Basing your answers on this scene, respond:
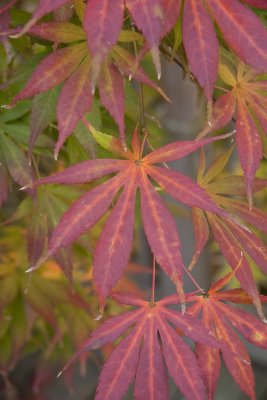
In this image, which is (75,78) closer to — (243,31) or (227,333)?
(243,31)

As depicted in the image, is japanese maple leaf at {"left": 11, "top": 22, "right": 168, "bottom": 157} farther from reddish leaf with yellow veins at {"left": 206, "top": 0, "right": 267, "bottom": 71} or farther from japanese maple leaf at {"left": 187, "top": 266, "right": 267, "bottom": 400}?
japanese maple leaf at {"left": 187, "top": 266, "right": 267, "bottom": 400}

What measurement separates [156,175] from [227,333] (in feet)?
0.64

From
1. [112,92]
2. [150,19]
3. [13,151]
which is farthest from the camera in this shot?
[13,151]

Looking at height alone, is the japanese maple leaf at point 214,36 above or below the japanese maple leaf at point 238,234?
above

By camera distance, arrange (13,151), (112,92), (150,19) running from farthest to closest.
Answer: (13,151), (112,92), (150,19)

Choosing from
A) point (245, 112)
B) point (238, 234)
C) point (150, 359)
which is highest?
point (245, 112)

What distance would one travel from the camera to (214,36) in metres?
0.52

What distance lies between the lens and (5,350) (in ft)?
4.05

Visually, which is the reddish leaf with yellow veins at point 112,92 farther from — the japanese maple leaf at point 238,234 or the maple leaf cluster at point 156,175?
the japanese maple leaf at point 238,234

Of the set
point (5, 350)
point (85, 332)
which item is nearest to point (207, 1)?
point (85, 332)

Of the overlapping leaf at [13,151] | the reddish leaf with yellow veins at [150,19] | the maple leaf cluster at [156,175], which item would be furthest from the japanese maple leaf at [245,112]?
the overlapping leaf at [13,151]

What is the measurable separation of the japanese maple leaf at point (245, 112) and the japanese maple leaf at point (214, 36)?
0.06 metres

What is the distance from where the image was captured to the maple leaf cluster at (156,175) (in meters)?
0.51

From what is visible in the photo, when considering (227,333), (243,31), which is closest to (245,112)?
(243,31)
